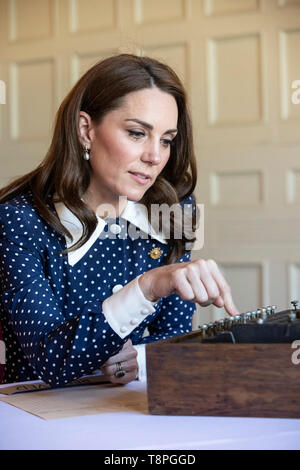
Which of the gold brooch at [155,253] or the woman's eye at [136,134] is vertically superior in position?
the woman's eye at [136,134]

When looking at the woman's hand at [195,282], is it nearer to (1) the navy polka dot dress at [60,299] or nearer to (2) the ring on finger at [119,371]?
(1) the navy polka dot dress at [60,299]

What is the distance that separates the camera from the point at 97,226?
1.72 metres

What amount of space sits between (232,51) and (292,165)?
2.31ft

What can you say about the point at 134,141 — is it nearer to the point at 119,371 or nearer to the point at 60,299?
the point at 60,299

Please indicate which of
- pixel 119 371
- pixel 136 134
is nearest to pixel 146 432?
pixel 119 371

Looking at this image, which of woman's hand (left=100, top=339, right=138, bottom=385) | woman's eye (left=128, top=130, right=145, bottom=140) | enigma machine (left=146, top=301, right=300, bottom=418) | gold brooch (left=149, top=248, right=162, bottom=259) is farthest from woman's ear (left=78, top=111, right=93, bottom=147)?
enigma machine (left=146, top=301, right=300, bottom=418)

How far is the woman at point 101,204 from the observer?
5.12ft

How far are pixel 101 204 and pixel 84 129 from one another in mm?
204

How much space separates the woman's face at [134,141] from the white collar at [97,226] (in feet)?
0.32

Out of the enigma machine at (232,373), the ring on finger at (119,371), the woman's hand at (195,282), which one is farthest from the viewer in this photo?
the ring on finger at (119,371)

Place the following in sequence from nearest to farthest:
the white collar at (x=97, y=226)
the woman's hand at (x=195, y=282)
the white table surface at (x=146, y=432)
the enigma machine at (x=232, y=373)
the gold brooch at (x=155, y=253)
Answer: the white table surface at (x=146, y=432) < the enigma machine at (x=232, y=373) < the woman's hand at (x=195, y=282) < the white collar at (x=97, y=226) < the gold brooch at (x=155, y=253)

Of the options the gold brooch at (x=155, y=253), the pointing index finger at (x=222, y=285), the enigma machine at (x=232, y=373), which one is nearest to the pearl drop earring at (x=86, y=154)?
the gold brooch at (x=155, y=253)

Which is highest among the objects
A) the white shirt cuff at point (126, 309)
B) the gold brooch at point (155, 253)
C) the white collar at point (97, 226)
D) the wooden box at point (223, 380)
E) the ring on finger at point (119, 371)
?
the white collar at point (97, 226)

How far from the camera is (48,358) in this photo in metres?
1.25
